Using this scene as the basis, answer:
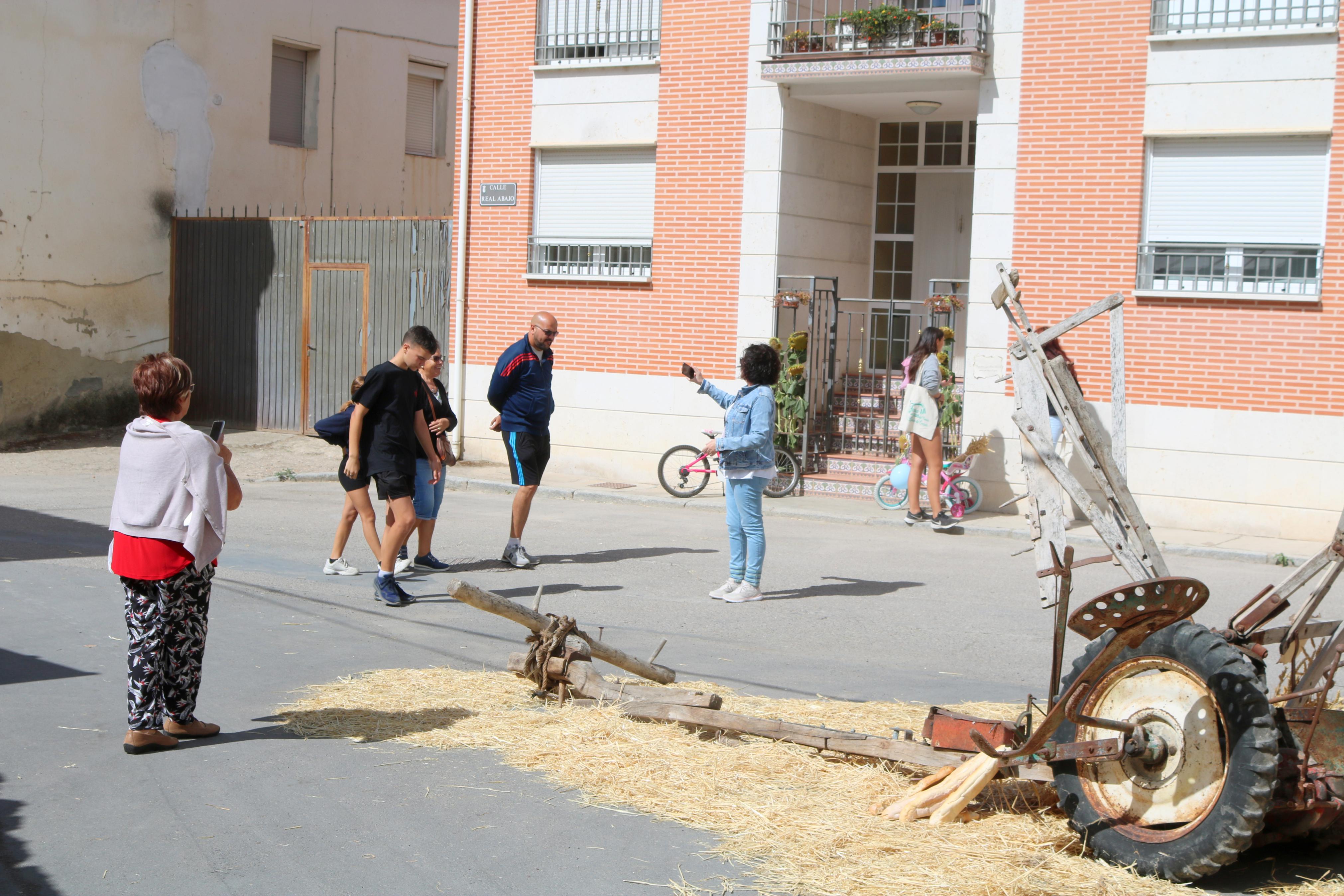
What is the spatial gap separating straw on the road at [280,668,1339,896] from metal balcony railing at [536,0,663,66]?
1159 centimetres

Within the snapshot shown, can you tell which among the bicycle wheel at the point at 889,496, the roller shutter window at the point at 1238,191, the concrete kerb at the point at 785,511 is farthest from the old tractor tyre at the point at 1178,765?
the roller shutter window at the point at 1238,191

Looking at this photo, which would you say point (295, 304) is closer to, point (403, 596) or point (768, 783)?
point (403, 596)

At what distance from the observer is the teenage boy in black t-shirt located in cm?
892

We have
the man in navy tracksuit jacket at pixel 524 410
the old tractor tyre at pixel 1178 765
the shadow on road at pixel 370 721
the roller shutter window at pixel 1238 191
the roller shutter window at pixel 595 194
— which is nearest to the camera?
the old tractor tyre at pixel 1178 765

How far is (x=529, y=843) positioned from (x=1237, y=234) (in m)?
11.5

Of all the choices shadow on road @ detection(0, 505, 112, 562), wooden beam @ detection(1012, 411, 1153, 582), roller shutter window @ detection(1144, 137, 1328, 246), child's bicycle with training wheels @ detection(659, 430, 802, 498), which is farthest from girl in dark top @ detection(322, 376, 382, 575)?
roller shutter window @ detection(1144, 137, 1328, 246)

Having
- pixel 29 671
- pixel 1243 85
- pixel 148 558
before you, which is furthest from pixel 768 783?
pixel 1243 85

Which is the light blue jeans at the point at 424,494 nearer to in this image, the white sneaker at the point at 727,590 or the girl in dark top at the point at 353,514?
the girl in dark top at the point at 353,514

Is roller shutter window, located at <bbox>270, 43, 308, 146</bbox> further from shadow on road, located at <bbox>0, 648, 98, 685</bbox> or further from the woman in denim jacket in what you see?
shadow on road, located at <bbox>0, 648, 98, 685</bbox>

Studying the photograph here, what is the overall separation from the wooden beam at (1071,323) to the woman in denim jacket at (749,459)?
4.23 meters

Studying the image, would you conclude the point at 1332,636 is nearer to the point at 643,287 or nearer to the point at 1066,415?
the point at 1066,415

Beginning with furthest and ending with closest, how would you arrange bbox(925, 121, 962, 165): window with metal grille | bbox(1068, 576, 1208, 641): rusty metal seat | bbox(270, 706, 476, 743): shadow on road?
1. bbox(925, 121, 962, 165): window with metal grille
2. bbox(270, 706, 476, 743): shadow on road
3. bbox(1068, 576, 1208, 641): rusty metal seat

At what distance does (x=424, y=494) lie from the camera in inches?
390

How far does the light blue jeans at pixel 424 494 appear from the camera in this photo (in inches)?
387
